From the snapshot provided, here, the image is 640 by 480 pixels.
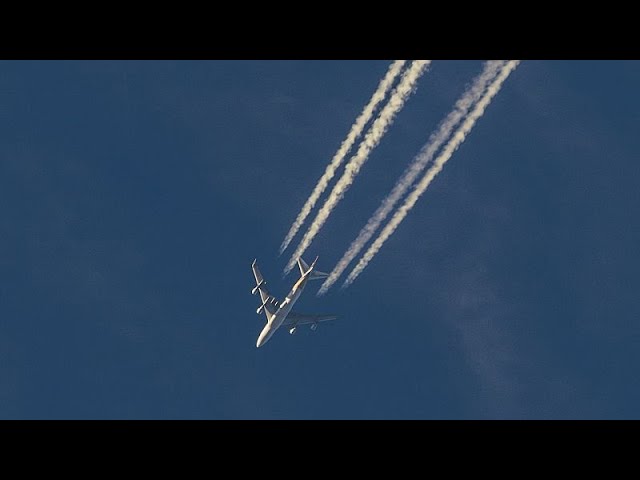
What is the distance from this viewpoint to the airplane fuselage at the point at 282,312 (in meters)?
113

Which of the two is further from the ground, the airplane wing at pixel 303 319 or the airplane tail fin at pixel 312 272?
the airplane wing at pixel 303 319

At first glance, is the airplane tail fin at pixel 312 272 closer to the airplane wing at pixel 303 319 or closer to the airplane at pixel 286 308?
the airplane at pixel 286 308

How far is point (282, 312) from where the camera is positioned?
391ft

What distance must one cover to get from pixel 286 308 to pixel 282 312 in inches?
61.9

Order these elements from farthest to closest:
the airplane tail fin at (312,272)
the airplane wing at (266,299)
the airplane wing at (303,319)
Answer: the airplane wing at (303,319), the airplane wing at (266,299), the airplane tail fin at (312,272)

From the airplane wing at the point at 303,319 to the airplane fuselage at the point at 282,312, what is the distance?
5.45m

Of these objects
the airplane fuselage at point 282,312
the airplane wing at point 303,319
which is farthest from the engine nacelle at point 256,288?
the airplane wing at point 303,319

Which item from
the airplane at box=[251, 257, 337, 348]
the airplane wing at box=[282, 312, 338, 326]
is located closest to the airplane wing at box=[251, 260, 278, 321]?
the airplane at box=[251, 257, 337, 348]

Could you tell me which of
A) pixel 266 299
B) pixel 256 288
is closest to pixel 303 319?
pixel 266 299
